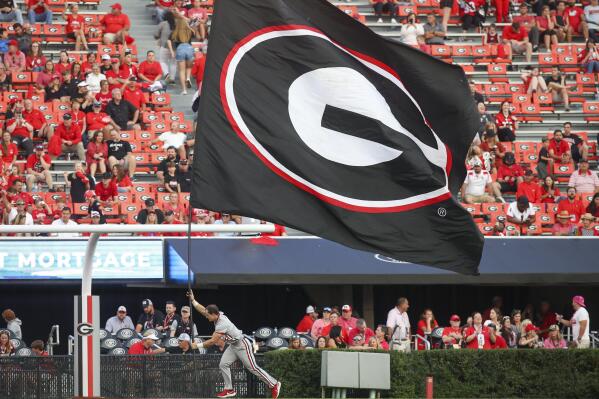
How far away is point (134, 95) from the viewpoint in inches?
1051

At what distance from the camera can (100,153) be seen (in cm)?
2469

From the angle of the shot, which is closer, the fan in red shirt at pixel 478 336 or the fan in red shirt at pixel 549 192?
the fan in red shirt at pixel 478 336

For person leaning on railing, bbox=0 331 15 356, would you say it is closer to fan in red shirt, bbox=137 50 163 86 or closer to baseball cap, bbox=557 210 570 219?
fan in red shirt, bbox=137 50 163 86

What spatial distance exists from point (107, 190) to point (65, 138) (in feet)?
6.86

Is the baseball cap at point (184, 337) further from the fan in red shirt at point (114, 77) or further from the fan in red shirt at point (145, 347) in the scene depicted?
the fan in red shirt at point (114, 77)

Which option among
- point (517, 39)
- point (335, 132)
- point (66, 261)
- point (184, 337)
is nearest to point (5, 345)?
point (184, 337)

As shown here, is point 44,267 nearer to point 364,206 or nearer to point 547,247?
point 547,247

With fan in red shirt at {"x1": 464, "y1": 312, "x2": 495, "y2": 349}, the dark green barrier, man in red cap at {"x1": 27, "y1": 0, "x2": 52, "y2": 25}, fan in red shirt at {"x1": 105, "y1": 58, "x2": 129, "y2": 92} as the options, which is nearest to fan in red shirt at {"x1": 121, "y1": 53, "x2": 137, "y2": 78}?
fan in red shirt at {"x1": 105, "y1": 58, "x2": 129, "y2": 92}

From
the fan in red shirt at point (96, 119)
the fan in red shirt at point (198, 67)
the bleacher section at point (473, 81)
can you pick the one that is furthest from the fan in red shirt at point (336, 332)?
the fan in red shirt at point (198, 67)

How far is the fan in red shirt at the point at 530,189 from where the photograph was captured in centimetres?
2592

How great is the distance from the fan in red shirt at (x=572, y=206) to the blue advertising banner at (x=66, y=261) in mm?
7718

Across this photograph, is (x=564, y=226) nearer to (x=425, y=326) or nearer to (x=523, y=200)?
(x=523, y=200)

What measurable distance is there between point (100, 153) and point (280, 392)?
8.32 meters

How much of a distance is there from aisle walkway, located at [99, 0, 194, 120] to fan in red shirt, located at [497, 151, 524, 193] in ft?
21.4
